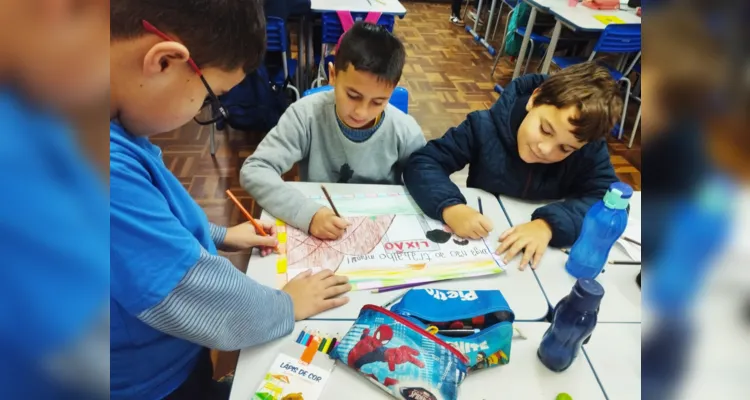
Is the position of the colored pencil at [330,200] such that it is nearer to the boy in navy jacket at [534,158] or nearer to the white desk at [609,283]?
the boy in navy jacket at [534,158]

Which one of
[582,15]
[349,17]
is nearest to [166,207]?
[349,17]

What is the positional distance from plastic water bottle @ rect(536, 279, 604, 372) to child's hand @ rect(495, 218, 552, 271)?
247mm

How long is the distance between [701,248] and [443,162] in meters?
1.17

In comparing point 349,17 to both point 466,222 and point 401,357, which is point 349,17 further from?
point 401,357

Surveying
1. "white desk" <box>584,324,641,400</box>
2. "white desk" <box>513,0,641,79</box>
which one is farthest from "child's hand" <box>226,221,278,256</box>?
"white desk" <box>513,0,641,79</box>

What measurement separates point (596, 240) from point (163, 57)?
859mm

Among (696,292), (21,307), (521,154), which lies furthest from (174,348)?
(521,154)

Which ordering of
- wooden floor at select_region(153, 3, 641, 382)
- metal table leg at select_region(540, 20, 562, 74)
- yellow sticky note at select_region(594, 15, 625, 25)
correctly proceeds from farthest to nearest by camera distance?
metal table leg at select_region(540, 20, 562, 74)
yellow sticky note at select_region(594, 15, 625, 25)
wooden floor at select_region(153, 3, 641, 382)

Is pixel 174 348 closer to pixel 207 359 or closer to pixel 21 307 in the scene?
pixel 207 359

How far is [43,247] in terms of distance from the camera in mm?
165

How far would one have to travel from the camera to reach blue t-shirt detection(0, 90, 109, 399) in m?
0.14

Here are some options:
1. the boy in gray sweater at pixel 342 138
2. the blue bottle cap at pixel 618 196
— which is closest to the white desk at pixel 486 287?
the boy in gray sweater at pixel 342 138

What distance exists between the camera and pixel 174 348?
0.78m

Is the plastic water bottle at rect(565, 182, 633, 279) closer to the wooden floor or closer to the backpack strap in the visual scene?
the wooden floor
